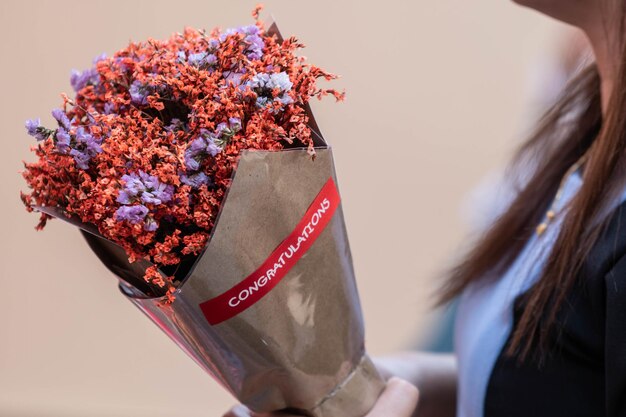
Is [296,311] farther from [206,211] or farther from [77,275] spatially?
[77,275]

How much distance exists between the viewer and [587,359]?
90cm

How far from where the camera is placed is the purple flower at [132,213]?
681 millimetres

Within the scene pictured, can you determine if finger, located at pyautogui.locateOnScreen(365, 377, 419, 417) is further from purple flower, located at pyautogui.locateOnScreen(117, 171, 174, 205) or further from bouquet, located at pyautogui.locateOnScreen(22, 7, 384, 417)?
purple flower, located at pyautogui.locateOnScreen(117, 171, 174, 205)

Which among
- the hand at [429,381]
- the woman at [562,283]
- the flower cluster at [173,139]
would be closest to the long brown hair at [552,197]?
the woman at [562,283]

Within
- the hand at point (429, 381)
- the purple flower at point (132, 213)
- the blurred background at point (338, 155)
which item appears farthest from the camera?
the blurred background at point (338, 155)

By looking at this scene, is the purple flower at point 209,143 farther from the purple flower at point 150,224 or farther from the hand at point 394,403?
the hand at point 394,403

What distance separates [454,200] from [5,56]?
1.75m

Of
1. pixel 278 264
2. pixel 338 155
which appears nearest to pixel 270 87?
pixel 278 264

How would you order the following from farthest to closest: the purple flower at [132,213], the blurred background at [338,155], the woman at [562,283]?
1. the blurred background at [338,155]
2. the woman at [562,283]
3. the purple flower at [132,213]

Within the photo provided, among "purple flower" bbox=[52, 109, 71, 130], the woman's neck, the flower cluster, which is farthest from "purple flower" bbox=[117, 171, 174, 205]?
the woman's neck

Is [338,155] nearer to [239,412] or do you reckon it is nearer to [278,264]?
[239,412]

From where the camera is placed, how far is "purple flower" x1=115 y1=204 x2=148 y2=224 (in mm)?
681

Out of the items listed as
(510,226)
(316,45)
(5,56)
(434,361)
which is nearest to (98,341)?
(5,56)

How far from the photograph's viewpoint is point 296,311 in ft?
2.70
